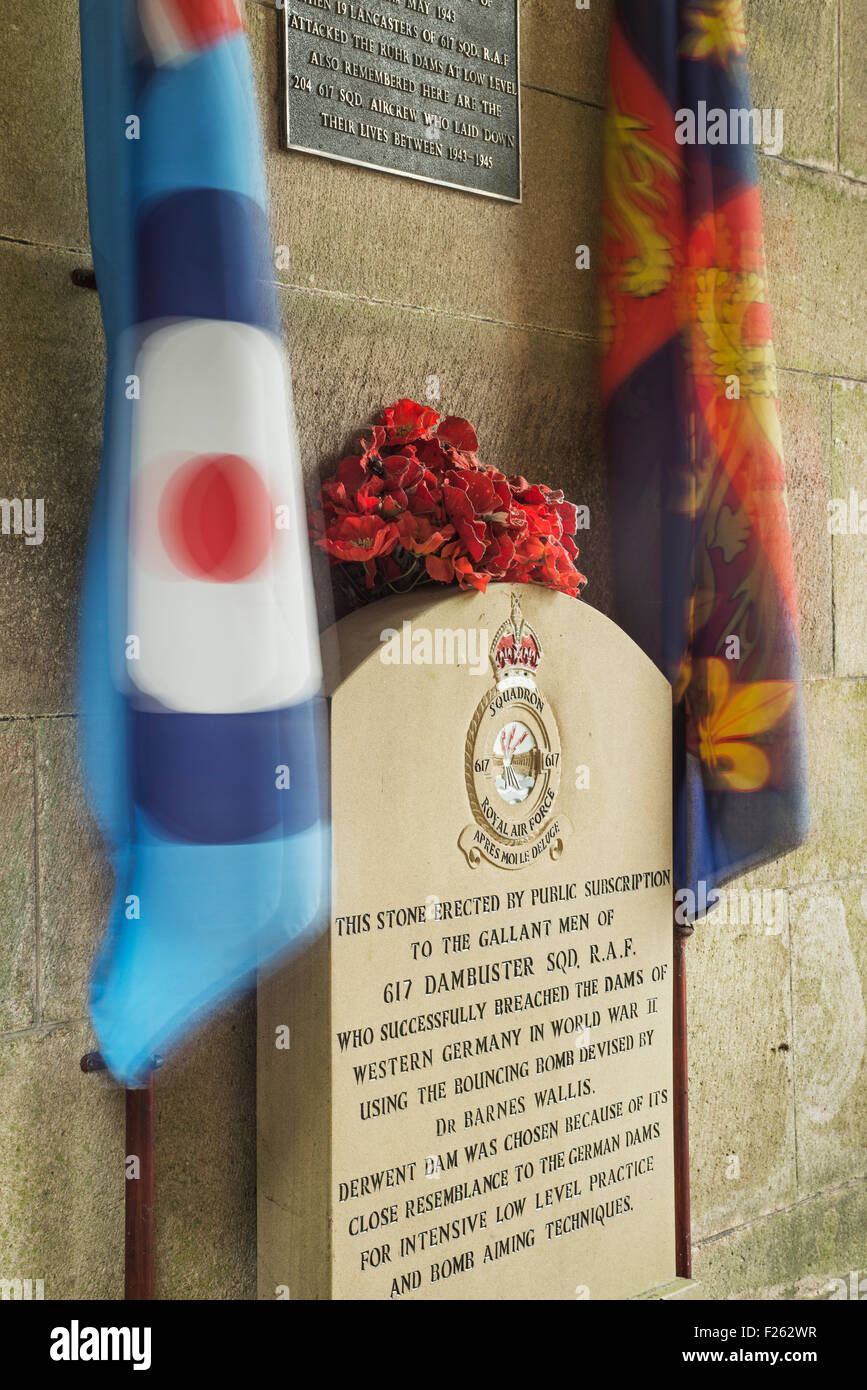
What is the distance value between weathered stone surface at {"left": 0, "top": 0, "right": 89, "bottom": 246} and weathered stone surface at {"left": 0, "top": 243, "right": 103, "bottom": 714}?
56mm

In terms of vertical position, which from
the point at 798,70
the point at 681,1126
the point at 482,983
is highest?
the point at 798,70

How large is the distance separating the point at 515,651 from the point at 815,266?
5.80 feet

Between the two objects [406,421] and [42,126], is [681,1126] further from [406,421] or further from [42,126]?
[42,126]

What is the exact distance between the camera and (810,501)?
11.5 feet

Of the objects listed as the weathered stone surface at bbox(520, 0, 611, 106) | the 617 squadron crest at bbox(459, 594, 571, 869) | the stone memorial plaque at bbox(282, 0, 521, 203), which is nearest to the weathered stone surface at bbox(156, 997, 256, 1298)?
the 617 squadron crest at bbox(459, 594, 571, 869)

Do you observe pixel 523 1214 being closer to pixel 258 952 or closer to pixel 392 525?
pixel 258 952

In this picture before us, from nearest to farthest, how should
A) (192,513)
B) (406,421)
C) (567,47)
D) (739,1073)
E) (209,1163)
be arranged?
(192,513), (209,1163), (406,421), (567,47), (739,1073)

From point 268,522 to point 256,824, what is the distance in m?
0.49

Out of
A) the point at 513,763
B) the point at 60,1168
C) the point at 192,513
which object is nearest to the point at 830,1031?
the point at 513,763

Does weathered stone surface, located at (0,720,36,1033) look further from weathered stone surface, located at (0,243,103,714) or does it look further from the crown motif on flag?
the crown motif on flag

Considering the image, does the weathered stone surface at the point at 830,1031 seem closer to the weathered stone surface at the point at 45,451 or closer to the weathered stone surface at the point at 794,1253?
the weathered stone surface at the point at 794,1253

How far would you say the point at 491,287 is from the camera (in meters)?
2.88

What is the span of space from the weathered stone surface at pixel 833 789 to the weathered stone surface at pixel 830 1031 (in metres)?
0.07

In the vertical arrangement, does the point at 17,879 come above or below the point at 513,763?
below
